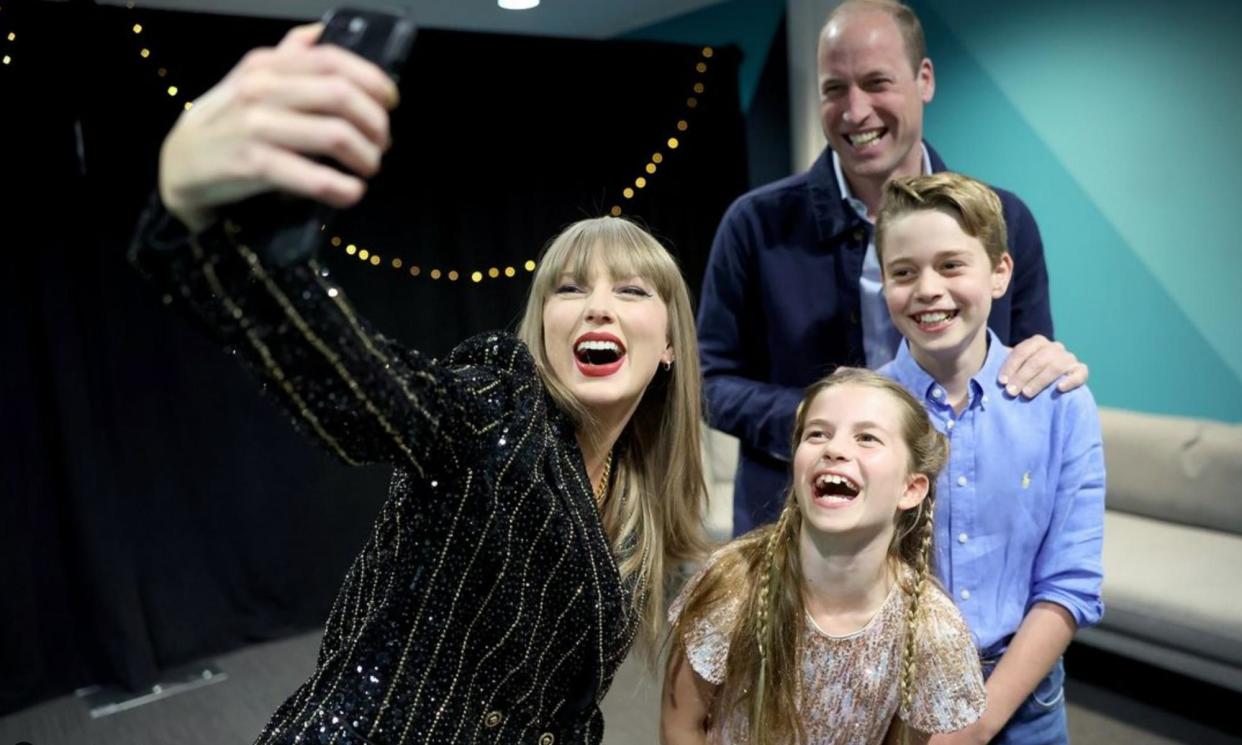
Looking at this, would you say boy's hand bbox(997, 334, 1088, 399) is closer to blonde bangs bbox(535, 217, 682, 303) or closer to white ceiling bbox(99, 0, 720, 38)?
blonde bangs bbox(535, 217, 682, 303)

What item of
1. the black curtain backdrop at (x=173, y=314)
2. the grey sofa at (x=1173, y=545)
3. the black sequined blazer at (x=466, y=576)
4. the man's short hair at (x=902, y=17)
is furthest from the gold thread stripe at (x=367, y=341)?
the black curtain backdrop at (x=173, y=314)

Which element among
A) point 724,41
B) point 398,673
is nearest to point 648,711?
point 398,673

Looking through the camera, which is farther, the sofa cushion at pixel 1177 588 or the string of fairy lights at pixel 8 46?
the string of fairy lights at pixel 8 46

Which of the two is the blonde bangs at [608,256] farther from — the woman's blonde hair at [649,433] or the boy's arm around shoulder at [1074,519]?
the boy's arm around shoulder at [1074,519]

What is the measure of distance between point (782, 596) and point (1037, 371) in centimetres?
46

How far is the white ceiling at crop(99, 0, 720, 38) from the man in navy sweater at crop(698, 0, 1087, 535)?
1.89m

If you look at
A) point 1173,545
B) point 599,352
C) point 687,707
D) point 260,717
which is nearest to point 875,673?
point 687,707

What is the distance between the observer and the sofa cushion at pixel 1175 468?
3.28 meters

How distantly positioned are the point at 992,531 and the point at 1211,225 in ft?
8.80

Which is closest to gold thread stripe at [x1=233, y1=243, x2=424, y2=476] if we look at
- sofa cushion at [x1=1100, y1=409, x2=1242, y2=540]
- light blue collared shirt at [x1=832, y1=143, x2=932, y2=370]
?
light blue collared shirt at [x1=832, y1=143, x2=932, y2=370]

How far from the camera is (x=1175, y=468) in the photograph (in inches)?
135

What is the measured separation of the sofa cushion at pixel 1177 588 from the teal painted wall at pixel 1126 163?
545 millimetres

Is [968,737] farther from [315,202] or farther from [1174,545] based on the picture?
[1174,545]

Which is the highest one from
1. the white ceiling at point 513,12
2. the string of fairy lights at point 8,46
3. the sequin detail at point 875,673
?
the white ceiling at point 513,12
